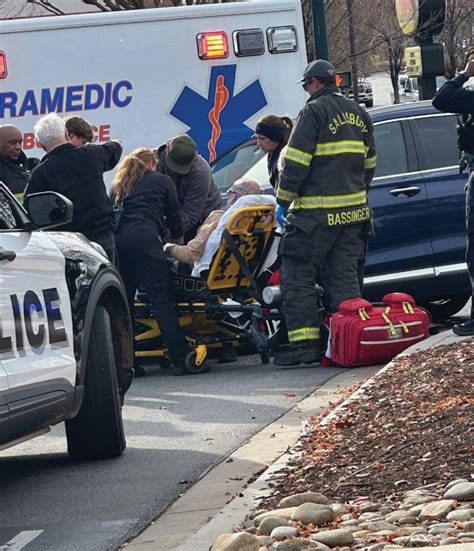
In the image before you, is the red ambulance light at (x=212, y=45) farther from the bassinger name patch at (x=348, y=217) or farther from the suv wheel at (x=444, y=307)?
the bassinger name patch at (x=348, y=217)

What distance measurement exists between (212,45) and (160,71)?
1.74 ft

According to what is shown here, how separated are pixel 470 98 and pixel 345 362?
189 cm

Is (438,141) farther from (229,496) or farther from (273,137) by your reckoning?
(229,496)

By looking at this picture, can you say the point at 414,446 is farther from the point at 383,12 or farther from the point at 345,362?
the point at 383,12

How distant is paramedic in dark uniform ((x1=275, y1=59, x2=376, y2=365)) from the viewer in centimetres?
1002

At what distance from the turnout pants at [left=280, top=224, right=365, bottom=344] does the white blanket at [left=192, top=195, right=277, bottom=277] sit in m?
0.38

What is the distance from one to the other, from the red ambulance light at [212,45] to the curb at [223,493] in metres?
5.48

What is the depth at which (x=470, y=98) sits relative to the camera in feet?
31.7

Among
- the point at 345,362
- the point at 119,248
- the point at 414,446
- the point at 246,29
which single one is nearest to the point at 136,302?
the point at 119,248

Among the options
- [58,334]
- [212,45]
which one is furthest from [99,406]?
[212,45]

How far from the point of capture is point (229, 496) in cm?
629

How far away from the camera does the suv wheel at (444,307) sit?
41.1 ft

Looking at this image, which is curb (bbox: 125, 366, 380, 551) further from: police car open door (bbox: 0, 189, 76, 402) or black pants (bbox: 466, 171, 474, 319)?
black pants (bbox: 466, 171, 474, 319)

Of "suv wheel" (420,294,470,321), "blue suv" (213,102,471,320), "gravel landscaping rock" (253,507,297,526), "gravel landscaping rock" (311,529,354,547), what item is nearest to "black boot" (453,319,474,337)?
"blue suv" (213,102,471,320)
